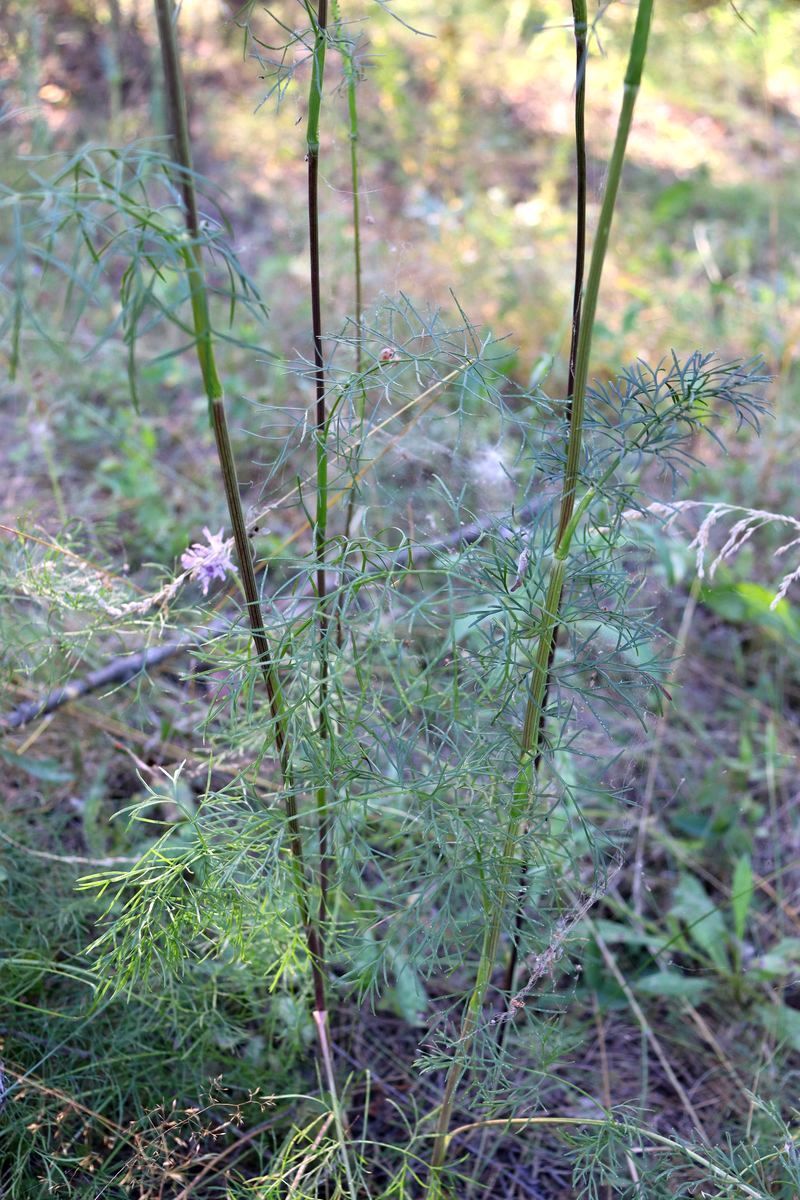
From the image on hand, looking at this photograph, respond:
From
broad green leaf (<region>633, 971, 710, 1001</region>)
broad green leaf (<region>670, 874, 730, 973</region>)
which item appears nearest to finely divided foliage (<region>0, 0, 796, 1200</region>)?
broad green leaf (<region>633, 971, 710, 1001</region>)

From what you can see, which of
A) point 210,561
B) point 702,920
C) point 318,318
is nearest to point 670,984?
point 702,920

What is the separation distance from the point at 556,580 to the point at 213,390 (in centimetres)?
38

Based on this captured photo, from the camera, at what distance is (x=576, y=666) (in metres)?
1.02

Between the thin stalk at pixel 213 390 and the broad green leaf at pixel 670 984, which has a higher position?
the thin stalk at pixel 213 390

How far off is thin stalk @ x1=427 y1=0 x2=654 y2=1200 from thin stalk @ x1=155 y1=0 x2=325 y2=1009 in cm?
22

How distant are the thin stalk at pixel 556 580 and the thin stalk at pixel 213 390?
0.73 feet

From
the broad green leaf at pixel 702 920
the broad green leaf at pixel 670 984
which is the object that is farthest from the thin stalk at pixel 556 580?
the broad green leaf at pixel 702 920

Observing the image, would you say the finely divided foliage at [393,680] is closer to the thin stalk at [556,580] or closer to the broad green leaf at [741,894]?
the thin stalk at [556,580]

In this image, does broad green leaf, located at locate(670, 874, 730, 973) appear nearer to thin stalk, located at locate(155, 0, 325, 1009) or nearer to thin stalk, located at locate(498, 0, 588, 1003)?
thin stalk, located at locate(498, 0, 588, 1003)

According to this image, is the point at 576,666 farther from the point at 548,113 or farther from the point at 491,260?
the point at 548,113

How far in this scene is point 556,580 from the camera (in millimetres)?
966

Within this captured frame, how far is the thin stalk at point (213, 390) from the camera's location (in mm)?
782

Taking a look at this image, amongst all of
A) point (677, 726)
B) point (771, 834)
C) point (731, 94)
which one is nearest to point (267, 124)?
point (731, 94)

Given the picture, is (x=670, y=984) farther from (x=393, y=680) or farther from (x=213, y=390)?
(x=213, y=390)
